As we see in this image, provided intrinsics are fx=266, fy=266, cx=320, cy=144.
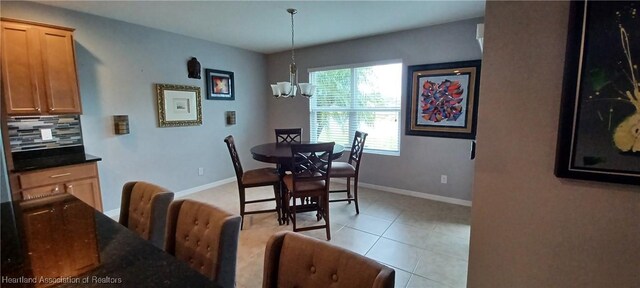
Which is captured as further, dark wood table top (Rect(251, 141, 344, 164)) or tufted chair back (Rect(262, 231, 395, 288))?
dark wood table top (Rect(251, 141, 344, 164))

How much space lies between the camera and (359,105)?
4.29m

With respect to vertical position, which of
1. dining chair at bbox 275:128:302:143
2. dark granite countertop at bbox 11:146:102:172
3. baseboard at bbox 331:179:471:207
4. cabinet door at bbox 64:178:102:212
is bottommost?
baseboard at bbox 331:179:471:207

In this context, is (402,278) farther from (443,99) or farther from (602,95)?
(443,99)

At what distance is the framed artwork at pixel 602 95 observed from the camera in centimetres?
99

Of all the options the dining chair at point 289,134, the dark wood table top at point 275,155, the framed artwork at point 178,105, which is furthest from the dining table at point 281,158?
the framed artwork at point 178,105

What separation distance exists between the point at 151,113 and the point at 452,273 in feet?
13.0

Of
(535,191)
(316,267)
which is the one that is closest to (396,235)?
(535,191)

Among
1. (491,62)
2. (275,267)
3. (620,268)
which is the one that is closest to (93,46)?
(275,267)

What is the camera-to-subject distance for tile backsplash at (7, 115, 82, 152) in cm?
266

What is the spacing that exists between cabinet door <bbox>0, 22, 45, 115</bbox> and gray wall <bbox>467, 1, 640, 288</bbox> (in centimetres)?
364

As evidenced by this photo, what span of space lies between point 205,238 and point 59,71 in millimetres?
2745

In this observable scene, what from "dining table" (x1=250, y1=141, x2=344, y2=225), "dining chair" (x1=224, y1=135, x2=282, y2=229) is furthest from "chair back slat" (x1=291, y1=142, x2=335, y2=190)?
"dining chair" (x1=224, y1=135, x2=282, y2=229)

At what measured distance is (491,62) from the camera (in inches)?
48.4

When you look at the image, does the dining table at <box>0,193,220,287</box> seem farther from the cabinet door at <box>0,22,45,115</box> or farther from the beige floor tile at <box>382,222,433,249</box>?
the beige floor tile at <box>382,222,433,249</box>
